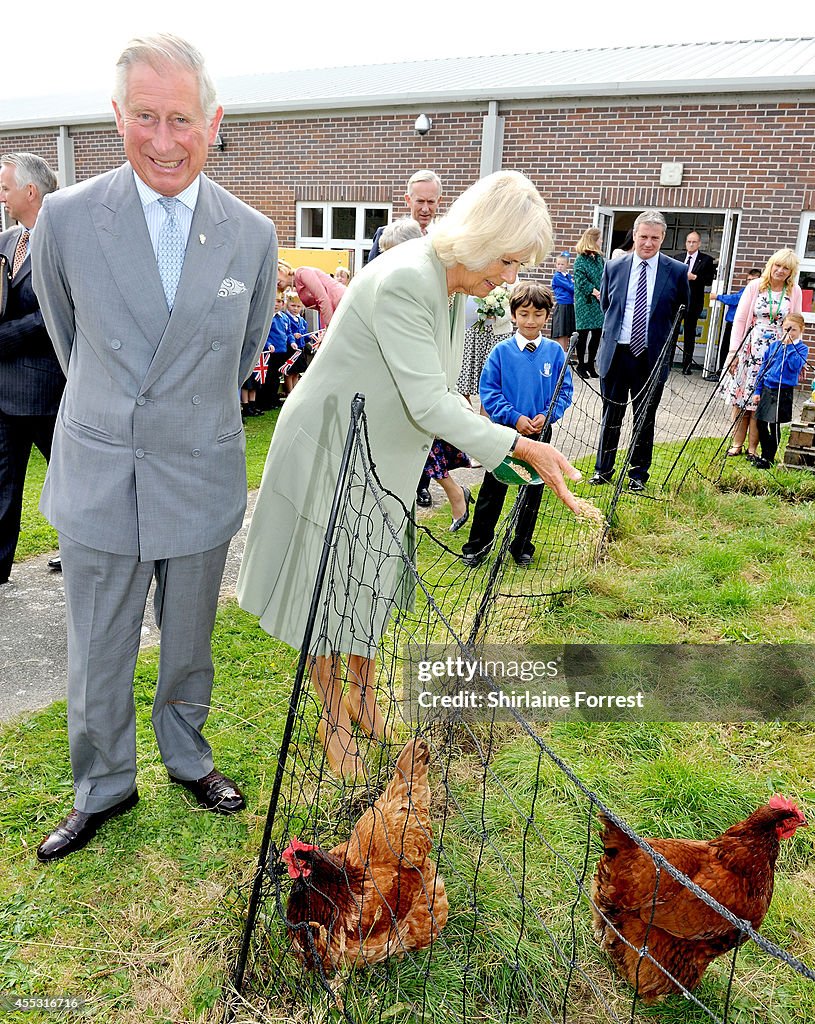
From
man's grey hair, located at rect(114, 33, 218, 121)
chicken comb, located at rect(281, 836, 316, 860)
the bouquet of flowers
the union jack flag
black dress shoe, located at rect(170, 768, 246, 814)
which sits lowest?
black dress shoe, located at rect(170, 768, 246, 814)

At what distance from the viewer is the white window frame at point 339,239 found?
538 inches

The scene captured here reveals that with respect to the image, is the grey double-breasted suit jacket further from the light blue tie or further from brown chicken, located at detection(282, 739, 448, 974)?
brown chicken, located at detection(282, 739, 448, 974)

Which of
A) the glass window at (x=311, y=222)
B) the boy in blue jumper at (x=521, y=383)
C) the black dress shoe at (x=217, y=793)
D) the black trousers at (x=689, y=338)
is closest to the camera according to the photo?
the black dress shoe at (x=217, y=793)

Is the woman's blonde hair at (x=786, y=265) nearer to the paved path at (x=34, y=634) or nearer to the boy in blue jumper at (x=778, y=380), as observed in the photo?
the boy in blue jumper at (x=778, y=380)

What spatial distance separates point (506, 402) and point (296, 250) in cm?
941

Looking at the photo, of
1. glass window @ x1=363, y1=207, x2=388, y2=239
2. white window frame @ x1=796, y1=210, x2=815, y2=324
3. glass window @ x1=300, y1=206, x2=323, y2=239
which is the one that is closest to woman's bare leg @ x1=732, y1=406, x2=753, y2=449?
white window frame @ x1=796, y1=210, x2=815, y2=324

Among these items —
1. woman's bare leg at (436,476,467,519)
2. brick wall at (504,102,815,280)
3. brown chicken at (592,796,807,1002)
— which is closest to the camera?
brown chicken at (592,796,807,1002)

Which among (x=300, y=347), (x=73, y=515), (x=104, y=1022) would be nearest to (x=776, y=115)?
(x=300, y=347)

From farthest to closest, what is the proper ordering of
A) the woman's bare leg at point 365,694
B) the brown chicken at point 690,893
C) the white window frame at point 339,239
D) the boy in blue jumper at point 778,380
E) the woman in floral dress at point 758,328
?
1. the white window frame at point 339,239
2. the woman in floral dress at point 758,328
3. the boy in blue jumper at point 778,380
4. the woman's bare leg at point 365,694
5. the brown chicken at point 690,893

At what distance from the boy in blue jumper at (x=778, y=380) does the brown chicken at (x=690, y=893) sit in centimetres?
587

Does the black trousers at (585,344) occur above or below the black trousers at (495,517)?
above

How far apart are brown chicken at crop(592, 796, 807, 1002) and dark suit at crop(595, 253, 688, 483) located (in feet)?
15.0

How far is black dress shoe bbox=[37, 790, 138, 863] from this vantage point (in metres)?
2.65

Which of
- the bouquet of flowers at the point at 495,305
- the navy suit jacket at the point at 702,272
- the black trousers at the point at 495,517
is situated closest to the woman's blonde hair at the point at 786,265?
the bouquet of flowers at the point at 495,305
